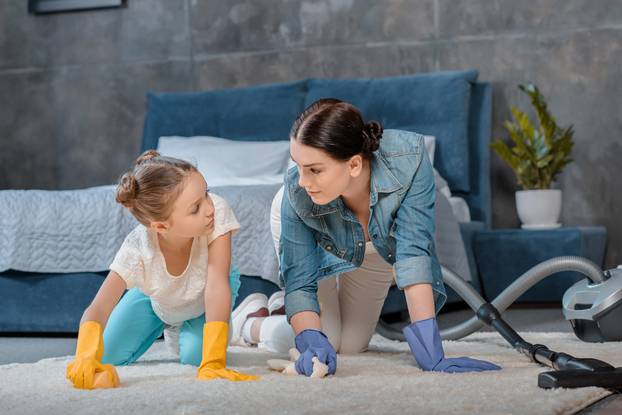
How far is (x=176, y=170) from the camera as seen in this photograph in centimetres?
235

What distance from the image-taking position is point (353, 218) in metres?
2.42

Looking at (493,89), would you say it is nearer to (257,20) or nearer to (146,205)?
(257,20)

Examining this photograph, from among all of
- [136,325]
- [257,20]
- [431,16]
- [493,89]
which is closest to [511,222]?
[493,89]

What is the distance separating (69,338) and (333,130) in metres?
1.91

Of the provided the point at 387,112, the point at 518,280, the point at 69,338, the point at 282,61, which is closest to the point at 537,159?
the point at 387,112

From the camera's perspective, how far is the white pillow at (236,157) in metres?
4.77

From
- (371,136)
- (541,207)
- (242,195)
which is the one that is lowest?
(541,207)

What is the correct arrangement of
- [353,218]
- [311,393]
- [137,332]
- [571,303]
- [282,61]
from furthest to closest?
[282,61] → [571,303] → [137,332] → [353,218] → [311,393]

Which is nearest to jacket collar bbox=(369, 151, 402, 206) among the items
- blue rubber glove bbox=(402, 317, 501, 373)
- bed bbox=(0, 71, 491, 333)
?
blue rubber glove bbox=(402, 317, 501, 373)

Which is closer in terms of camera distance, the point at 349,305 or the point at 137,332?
the point at 137,332

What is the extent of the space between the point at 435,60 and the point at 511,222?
0.95m

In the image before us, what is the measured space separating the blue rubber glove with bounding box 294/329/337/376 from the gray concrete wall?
3113 millimetres

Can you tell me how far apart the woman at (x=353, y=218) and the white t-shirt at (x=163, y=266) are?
17 cm

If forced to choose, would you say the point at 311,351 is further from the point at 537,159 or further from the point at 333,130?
the point at 537,159
